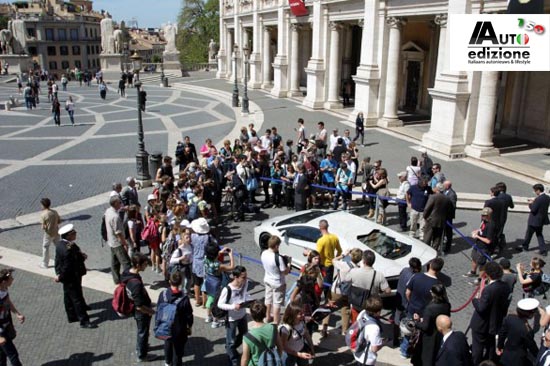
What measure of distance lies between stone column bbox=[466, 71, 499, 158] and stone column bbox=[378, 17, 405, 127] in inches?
234

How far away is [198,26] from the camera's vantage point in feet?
268

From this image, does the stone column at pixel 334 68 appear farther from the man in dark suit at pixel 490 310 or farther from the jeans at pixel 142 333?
the jeans at pixel 142 333

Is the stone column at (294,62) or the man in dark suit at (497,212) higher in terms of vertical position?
the stone column at (294,62)

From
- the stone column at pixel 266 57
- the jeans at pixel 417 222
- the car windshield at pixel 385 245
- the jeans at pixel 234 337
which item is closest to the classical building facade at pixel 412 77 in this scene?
the stone column at pixel 266 57

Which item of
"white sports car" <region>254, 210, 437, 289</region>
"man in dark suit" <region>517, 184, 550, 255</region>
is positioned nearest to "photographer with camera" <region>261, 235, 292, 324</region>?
"white sports car" <region>254, 210, 437, 289</region>

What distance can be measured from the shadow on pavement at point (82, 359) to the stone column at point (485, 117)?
1578cm

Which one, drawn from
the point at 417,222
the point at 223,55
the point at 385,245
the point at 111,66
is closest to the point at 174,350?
the point at 385,245

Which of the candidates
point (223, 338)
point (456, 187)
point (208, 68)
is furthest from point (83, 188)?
point (208, 68)

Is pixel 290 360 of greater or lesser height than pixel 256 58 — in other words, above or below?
below

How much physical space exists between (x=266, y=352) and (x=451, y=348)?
2054 mm

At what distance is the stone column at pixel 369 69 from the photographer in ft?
78.8

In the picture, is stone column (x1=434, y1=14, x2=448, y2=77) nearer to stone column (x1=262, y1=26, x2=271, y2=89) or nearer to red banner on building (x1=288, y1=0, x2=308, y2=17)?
red banner on building (x1=288, y1=0, x2=308, y2=17)

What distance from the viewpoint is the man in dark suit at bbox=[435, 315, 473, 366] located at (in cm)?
539

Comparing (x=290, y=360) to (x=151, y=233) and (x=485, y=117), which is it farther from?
(x=485, y=117)
